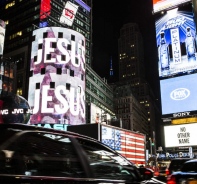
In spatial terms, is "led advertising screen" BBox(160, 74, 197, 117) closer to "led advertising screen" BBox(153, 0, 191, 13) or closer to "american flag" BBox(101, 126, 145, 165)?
"american flag" BBox(101, 126, 145, 165)

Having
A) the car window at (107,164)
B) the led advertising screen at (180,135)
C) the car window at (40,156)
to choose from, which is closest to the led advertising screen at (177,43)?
the led advertising screen at (180,135)

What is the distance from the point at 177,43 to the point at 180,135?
36.4 ft

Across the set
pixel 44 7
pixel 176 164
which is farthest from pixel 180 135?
pixel 44 7

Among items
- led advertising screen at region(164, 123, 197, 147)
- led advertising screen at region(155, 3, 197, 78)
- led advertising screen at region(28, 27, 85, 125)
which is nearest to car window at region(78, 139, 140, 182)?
led advertising screen at region(164, 123, 197, 147)

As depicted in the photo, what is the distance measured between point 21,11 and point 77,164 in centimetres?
9874

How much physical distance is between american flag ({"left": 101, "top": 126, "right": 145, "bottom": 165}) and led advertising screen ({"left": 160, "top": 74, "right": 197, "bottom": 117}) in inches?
215

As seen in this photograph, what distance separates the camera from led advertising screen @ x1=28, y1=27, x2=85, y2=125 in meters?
40.2

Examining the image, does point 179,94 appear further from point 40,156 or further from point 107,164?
point 40,156

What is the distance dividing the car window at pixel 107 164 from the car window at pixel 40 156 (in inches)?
10.6

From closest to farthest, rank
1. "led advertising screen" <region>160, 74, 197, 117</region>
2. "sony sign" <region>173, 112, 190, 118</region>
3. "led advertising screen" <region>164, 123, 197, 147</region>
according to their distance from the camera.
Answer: "led advertising screen" <region>164, 123, 197, 147</region>, "led advertising screen" <region>160, 74, 197, 117</region>, "sony sign" <region>173, 112, 190, 118</region>

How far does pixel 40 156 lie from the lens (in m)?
3.09

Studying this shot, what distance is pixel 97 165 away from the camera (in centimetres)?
361

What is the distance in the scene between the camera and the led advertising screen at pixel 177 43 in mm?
33250

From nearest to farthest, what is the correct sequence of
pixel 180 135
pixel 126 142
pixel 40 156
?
pixel 40 156
pixel 126 142
pixel 180 135
